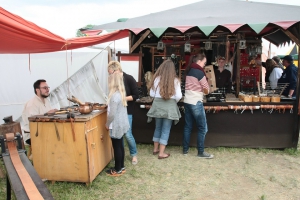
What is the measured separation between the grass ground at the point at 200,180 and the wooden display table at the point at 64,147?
6.5 inches

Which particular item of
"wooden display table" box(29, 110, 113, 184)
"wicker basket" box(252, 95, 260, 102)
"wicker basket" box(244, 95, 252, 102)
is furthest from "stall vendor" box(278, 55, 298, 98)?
"wooden display table" box(29, 110, 113, 184)

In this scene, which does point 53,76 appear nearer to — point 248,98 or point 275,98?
point 248,98

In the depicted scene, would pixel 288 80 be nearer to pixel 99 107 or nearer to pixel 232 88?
pixel 232 88

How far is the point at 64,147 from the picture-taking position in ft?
10.2

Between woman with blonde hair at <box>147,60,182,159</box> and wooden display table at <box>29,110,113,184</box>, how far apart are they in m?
1.10

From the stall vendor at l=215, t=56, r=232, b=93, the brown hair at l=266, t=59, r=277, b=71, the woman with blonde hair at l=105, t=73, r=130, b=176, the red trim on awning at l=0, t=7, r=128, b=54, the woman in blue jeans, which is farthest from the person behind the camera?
the brown hair at l=266, t=59, r=277, b=71

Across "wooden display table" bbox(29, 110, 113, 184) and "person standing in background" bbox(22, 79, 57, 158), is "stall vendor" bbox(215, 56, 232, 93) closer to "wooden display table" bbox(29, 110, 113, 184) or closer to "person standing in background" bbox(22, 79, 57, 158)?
"wooden display table" bbox(29, 110, 113, 184)

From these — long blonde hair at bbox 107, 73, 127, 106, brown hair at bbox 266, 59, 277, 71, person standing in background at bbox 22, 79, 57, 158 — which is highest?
brown hair at bbox 266, 59, 277, 71

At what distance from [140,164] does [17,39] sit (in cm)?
232

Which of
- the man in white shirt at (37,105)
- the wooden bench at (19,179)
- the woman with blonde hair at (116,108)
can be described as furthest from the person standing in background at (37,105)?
the wooden bench at (19,179)

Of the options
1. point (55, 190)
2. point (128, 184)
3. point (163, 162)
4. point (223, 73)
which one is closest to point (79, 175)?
point (55, 190)

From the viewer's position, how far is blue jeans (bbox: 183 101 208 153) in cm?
404

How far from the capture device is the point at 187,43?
201 inches

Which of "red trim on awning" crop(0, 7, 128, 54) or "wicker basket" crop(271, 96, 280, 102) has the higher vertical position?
"red trim on awning" crop(0, 7, 128, 54)
